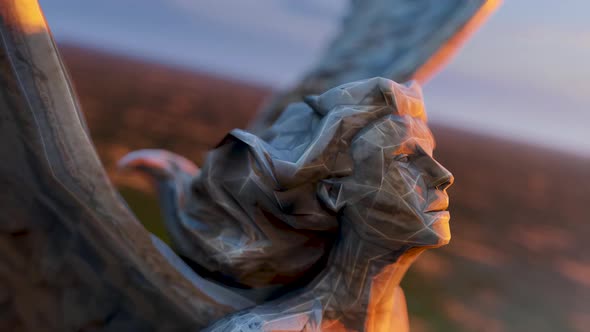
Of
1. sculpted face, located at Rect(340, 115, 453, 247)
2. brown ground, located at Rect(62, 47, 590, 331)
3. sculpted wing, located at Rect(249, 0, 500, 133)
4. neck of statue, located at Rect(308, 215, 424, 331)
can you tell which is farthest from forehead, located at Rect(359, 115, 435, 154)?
brown ground, located at Rect(62, 47, 590, 331)

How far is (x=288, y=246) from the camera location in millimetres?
671

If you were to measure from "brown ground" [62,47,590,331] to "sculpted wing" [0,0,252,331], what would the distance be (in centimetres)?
179

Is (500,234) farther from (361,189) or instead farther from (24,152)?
(24,152)

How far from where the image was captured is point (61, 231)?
0.59 m

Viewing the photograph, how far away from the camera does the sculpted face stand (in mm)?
585

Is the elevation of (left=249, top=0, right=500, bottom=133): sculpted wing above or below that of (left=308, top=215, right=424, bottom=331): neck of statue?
above

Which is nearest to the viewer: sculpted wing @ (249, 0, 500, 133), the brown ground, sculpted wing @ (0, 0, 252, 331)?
sculpted wing @ (0, 0, 252, 331)

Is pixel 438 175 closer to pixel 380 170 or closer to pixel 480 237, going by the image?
pixel 380 170

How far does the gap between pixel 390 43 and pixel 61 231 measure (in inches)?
32.2

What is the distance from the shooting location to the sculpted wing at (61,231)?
54 centimetres

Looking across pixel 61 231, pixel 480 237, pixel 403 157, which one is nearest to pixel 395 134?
pixel 403 157

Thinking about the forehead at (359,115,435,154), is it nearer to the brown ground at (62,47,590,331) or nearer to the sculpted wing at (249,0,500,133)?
the sculpted wing at (249,0,500,133)

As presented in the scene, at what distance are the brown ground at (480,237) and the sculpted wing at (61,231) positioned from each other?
5.87 feet

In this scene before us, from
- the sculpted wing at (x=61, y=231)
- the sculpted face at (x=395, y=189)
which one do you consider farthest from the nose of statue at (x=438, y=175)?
the sculpted wing at (x=61, y=231)
